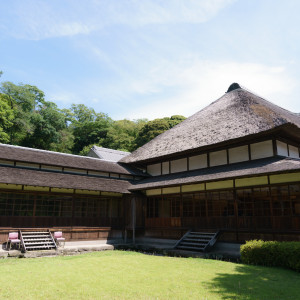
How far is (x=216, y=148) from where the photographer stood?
17531 mm

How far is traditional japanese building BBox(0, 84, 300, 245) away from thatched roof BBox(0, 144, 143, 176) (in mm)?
70

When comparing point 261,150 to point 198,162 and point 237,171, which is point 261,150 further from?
point 198,162

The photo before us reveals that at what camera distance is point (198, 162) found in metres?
18.6

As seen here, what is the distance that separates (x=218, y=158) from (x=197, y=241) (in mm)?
5452

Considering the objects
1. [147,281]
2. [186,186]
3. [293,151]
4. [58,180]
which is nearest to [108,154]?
[58,180]

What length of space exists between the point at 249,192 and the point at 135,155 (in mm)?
11055

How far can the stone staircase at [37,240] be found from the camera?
45.3 feet

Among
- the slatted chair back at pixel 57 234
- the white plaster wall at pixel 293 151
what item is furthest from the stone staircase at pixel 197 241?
the white plaster wall at pixel 293 151

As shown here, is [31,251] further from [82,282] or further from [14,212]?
[82,282]

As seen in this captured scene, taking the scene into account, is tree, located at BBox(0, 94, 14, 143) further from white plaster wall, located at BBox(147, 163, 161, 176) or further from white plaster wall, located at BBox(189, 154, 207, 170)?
white plaster wall, located at BBox(189, 154, 207, 170)

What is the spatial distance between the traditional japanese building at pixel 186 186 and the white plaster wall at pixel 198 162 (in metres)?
0.07

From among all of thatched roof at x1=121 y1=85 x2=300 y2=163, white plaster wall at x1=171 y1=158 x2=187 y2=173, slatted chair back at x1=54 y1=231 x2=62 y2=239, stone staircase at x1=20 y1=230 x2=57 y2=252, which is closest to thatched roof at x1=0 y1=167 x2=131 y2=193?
slatted chair back at x1=54 y1=231 x2=62 y2=239

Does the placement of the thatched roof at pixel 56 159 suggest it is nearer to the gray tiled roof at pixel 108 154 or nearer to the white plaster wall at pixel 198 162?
the white plaster wall at pixel 198 162

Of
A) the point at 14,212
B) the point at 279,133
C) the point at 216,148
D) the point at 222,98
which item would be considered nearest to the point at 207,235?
the point at 216,148
